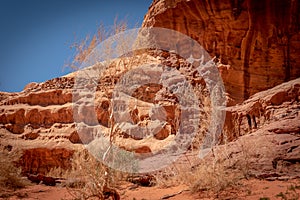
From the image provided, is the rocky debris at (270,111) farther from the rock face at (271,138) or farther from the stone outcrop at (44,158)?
the stone outcrop at (44,158)

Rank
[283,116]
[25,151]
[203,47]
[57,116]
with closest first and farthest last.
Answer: [283,116], [203,47], [25,151], [57,116]

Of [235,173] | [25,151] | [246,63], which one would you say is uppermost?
[246,63]

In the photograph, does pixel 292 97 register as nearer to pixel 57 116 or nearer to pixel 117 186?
pixel 117 186

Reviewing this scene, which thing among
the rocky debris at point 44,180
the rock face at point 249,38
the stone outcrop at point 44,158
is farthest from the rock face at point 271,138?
the stone outcrop at point 44,158

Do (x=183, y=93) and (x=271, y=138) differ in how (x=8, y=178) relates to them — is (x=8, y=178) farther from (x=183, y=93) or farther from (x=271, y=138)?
(x=183, y=93)

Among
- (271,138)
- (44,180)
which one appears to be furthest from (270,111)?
(44,180)

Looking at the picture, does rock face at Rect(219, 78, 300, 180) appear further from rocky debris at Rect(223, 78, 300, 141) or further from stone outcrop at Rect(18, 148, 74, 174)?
stone outcrop at Rect(18, 148, 74, 174)

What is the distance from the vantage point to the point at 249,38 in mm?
20094

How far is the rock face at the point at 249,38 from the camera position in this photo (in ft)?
63.7

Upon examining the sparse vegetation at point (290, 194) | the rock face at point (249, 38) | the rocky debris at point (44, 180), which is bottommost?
the rocky debris at point (44, 180)

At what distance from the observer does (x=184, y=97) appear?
19.6 meters

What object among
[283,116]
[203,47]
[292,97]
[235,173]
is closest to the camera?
[235,173]

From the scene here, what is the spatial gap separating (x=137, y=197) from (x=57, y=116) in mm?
17924

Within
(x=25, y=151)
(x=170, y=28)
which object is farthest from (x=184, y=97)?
(x=25, y=151)
